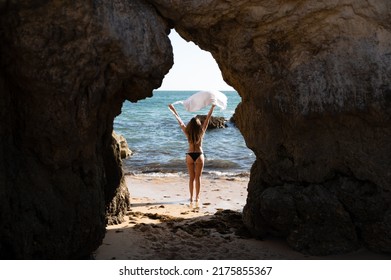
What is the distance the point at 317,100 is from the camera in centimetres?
603

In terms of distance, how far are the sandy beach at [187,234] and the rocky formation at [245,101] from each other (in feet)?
1.06

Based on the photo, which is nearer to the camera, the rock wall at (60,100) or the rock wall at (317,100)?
the rock wall at (60,100)

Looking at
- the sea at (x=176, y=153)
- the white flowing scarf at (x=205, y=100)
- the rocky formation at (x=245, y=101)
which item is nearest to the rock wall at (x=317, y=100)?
the rocky formation at (x=245, y=101)

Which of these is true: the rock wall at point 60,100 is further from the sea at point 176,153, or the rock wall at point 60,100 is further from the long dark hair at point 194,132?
the sea at point 176,153

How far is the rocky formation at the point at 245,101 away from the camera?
5055 mm

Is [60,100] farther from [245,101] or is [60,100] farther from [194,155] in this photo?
[194,155]

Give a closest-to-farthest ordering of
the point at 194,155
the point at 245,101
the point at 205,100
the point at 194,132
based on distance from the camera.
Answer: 1. the point at 245,101
2. the point at 205,100
3. the point at 194,132
4. the point at 194,155

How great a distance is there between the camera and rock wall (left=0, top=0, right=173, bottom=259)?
4957mm

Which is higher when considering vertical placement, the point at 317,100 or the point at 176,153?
the point at 317,100

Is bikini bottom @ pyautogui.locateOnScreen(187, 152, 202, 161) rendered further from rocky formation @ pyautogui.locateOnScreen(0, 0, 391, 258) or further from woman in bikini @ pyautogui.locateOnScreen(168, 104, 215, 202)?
rocky formation @ pyautogui.locateOnScreen(0, 0, 391, 258)

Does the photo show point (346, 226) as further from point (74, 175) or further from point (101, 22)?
point (101, 22)

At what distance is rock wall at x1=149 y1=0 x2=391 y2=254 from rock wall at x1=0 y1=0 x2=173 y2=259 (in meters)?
0.89

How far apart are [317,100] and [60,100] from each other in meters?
3.30

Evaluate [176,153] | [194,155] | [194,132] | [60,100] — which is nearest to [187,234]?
[194,155]
